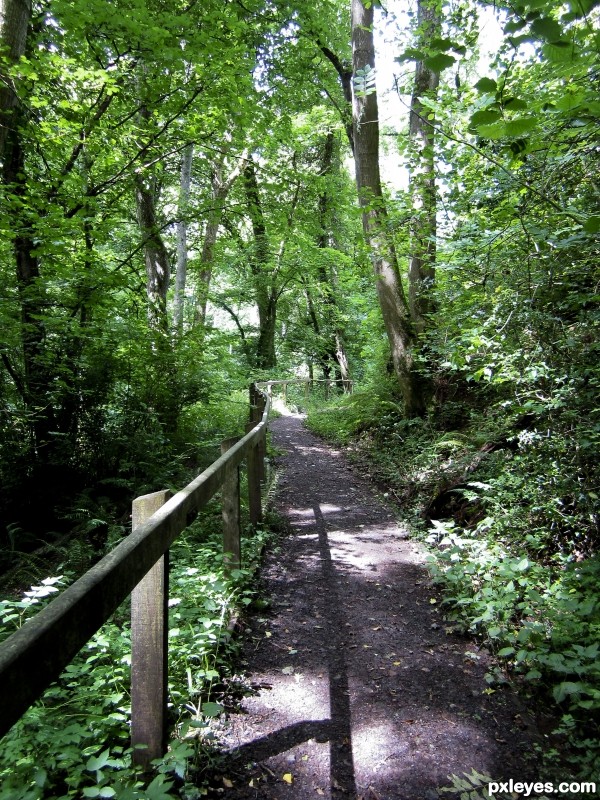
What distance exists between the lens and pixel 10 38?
5883 millimetres

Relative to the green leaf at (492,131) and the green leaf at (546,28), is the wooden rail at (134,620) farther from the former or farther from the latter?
the green leaf at (546,28)

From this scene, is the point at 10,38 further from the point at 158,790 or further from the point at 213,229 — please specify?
the point at 213,229

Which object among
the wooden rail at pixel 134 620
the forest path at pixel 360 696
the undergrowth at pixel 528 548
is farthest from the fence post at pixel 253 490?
the undergrowth at pixel 528 548

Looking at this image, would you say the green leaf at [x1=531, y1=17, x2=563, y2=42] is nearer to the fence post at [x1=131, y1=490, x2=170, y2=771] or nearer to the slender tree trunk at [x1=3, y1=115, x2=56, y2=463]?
the fence post at [x1=131, y1=490, x2=170, y2=771]

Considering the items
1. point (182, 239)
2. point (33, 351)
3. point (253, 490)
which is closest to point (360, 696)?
point (253, 490)

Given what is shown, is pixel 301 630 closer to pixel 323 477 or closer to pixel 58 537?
pixel 58 537

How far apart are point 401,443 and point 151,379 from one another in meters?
4.77

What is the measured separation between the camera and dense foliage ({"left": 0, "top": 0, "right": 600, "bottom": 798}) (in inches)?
119

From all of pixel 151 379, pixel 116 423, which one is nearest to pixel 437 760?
pixel 116 423

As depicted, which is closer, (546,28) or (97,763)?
(546,28)

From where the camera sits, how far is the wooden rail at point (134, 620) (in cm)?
121

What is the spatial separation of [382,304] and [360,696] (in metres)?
7.95

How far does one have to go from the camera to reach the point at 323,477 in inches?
352

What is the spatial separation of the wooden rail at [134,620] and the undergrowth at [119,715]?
0.19 meters
